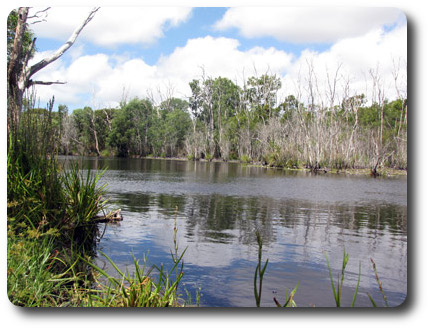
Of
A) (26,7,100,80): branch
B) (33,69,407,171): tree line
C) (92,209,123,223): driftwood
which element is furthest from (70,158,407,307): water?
(33,69,407,171): tree line

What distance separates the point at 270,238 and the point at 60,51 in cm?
507

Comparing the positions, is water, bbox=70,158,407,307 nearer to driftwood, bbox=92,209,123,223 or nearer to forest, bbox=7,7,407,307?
driftwood, bbox=92,209,123,223

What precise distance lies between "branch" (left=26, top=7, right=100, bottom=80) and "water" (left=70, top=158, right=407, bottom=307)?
9.52 feet

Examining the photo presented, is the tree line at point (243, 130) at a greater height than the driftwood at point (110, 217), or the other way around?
the tree line at point (243, 130)

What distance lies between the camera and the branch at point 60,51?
18.8ft

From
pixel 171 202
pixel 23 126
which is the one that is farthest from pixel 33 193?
pixel 171 202

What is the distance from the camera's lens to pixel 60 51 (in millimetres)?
6078

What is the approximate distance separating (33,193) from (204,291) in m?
2.65

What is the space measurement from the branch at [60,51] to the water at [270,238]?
9.52 feet

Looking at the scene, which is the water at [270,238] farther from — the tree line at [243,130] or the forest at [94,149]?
the tree line at [243,130]

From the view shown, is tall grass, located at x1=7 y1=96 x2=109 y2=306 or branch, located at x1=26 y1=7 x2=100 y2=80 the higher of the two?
branch, located at x1=26 y1=7 x2=100 y2=80

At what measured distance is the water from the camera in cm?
542

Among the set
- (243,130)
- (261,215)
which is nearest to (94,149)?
(261,215)

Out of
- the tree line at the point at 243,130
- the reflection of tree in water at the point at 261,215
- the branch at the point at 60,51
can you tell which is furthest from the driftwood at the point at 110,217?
the tree line at the point at 243,130
